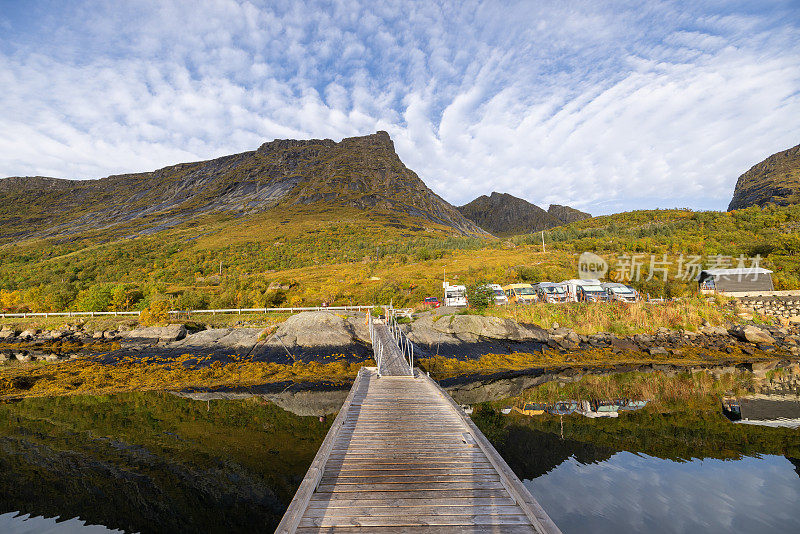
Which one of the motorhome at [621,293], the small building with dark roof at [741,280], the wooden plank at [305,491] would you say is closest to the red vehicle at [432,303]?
the motorhome at [621,293]

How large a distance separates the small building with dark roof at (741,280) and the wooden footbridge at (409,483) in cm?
4640

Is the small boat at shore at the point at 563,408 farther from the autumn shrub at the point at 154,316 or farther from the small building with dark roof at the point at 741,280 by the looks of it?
the small building with dark roof at the point at 741,280

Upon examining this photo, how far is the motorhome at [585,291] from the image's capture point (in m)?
39.8

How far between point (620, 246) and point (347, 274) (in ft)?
171

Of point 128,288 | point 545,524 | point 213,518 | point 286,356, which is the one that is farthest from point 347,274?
point 545,524

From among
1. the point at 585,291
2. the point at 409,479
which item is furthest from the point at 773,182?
the point at 409,479

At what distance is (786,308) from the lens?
3281 centimetres

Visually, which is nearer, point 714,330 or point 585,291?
point 714,330

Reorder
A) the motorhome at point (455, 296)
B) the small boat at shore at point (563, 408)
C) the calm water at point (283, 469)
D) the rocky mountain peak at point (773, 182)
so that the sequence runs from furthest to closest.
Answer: the rocky mountain peak at point (773, 182) < the motorhome at point (455, 296) < the small boat at shore at point (563, 408) < the calm water at point (283, 469)

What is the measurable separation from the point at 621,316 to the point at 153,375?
119ft

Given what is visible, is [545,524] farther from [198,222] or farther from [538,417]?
[198,222]

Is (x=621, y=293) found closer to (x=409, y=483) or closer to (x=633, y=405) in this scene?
(x=633, y=405)

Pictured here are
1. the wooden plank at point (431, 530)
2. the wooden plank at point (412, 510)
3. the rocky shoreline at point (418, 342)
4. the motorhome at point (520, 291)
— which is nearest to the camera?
the wooden plank at point (431, 530)

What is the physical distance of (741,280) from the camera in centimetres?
3912
